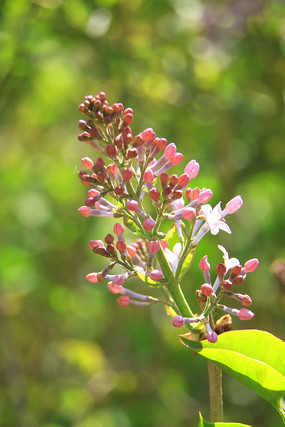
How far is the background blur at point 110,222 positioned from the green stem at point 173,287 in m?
1.45

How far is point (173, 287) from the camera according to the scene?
1.03 m

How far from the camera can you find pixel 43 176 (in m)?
3.83

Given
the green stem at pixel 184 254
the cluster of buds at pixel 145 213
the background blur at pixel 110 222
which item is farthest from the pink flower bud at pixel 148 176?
the background blur at pixel 110 222

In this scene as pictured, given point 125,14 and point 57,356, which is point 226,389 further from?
point 125,14

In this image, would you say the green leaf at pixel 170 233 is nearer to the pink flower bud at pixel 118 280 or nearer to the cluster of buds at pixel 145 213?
the cluster of buds at pixel 145 213

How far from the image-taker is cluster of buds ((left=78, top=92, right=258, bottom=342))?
1.03 m

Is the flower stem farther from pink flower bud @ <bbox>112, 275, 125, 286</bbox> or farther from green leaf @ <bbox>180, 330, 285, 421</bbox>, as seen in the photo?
pink flower bud @ <bbox>112, 275, 125, 286</bbox>

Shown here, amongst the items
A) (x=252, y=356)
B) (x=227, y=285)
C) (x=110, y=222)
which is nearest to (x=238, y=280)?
(x=227, y=285)

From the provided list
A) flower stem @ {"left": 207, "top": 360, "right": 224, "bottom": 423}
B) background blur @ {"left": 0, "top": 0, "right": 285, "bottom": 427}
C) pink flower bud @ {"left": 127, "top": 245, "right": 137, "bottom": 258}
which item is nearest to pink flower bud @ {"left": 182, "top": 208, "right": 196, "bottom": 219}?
pink flower bud @ {"left": 127, "top": 245, "right": 137, "bottom": 258}

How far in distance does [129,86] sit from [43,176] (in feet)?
2.85

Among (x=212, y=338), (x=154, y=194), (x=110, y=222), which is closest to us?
(x=212, y=338)

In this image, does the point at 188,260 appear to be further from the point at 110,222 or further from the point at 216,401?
the point at 110,222

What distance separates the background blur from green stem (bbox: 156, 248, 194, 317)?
145 cm

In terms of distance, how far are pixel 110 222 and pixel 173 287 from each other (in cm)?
226
